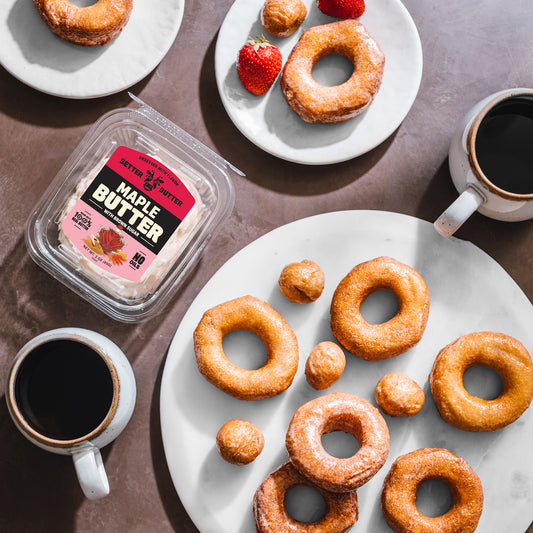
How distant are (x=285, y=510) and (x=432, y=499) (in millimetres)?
339

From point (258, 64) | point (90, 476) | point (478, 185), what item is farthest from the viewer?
point (258, 64)

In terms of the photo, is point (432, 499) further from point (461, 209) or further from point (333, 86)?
point (333, 86)

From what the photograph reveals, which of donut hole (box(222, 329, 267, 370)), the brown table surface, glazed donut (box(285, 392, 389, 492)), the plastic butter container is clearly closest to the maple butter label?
the plastic butter container

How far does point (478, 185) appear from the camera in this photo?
1243 mm

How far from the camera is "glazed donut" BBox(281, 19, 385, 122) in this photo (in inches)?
53.3

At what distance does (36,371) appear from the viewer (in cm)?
127

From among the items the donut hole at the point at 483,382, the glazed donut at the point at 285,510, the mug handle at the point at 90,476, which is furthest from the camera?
the donut hole at the point at 483,382

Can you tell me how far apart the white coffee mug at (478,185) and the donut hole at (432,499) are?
0.58m

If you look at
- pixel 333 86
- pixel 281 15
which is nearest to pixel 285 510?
pixel 333 86

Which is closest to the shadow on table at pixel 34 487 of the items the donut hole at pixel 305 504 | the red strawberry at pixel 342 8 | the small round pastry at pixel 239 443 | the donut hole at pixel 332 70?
the small round pastry at pixel 239 443

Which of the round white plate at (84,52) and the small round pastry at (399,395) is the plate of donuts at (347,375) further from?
the round white plate at (84,52)

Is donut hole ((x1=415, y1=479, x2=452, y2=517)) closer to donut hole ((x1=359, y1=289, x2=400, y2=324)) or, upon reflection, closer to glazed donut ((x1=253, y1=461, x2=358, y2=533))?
glazed donut ((x1=253, y1=461, x2=358, y2=533))

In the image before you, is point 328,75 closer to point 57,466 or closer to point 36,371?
point 36,371

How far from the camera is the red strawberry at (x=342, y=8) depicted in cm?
138
